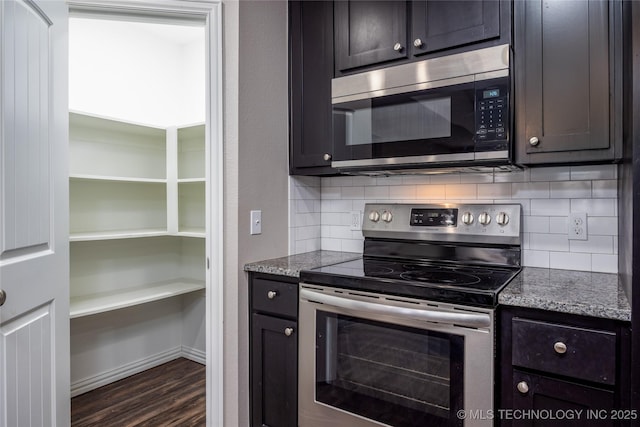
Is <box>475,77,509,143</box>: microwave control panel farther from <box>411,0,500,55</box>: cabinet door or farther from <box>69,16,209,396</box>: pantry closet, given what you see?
<box>69,16,209,396</box>: pantry closet

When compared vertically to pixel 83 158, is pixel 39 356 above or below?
below

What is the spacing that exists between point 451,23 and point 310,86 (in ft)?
2.34

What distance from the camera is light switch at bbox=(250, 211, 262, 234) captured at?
1.90m

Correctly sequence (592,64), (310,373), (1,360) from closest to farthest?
(1,360) < (592,64) < (310,373)

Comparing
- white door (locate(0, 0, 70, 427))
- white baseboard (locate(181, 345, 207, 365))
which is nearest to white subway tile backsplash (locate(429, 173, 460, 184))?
white door (locate(0, 0, 70, 427))

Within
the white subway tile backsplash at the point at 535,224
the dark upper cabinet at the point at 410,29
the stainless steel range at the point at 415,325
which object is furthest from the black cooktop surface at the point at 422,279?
the dark upper cabinet at the point at 410,29

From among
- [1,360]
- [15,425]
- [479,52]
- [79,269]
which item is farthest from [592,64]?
[79,269]

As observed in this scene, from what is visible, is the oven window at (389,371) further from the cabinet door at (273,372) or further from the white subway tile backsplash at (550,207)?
the white subway tile backsplash at (550,207)

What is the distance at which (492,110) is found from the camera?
60.1 inches

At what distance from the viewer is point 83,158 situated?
2570 millimetres

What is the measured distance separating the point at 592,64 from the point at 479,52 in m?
0.38

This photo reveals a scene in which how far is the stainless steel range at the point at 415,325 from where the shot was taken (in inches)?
52.1

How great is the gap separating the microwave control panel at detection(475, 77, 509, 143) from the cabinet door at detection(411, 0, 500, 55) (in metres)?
0.20

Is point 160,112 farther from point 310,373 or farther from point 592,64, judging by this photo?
point 592,64
